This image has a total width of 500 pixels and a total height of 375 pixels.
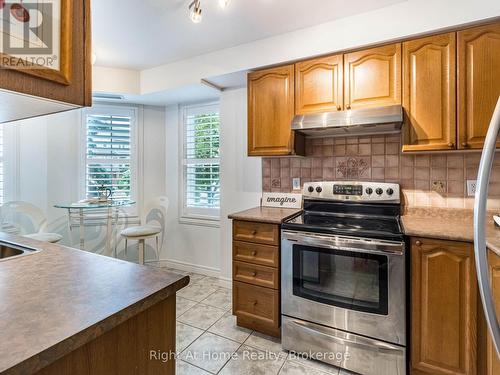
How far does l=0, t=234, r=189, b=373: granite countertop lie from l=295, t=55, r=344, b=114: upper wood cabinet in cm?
173

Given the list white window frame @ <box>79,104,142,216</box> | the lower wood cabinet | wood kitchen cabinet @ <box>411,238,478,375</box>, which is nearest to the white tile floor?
the lower wood cabinet

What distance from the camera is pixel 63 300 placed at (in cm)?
74

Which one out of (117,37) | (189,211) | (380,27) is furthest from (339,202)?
(117,37)

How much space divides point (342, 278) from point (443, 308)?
551mm

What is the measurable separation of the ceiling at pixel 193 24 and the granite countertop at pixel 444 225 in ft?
4.98

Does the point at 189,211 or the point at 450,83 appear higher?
the point at 450,83

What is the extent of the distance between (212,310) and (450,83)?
2.56 metres

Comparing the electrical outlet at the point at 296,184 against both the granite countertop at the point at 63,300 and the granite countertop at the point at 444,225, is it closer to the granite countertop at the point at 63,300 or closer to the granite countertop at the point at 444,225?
the granite countertop at the point at 444,225

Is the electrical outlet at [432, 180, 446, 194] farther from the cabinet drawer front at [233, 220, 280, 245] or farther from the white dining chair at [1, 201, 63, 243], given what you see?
the white dining chair at [1, 201, 63, 243]

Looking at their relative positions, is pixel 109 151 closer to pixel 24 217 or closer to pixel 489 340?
pixel 24 217

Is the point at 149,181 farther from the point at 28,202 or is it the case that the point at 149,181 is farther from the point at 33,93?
the point at 33,93

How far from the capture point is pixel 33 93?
0.67 meters

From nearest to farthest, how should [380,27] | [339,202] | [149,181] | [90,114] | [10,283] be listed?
1. [10,283]
2. [380,27]
3. [339,202]
4. [90,114]
5. [149,181]

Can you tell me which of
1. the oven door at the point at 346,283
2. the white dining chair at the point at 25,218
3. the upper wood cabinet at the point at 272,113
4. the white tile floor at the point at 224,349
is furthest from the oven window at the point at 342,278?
the white dining chair at the point at 25,218
